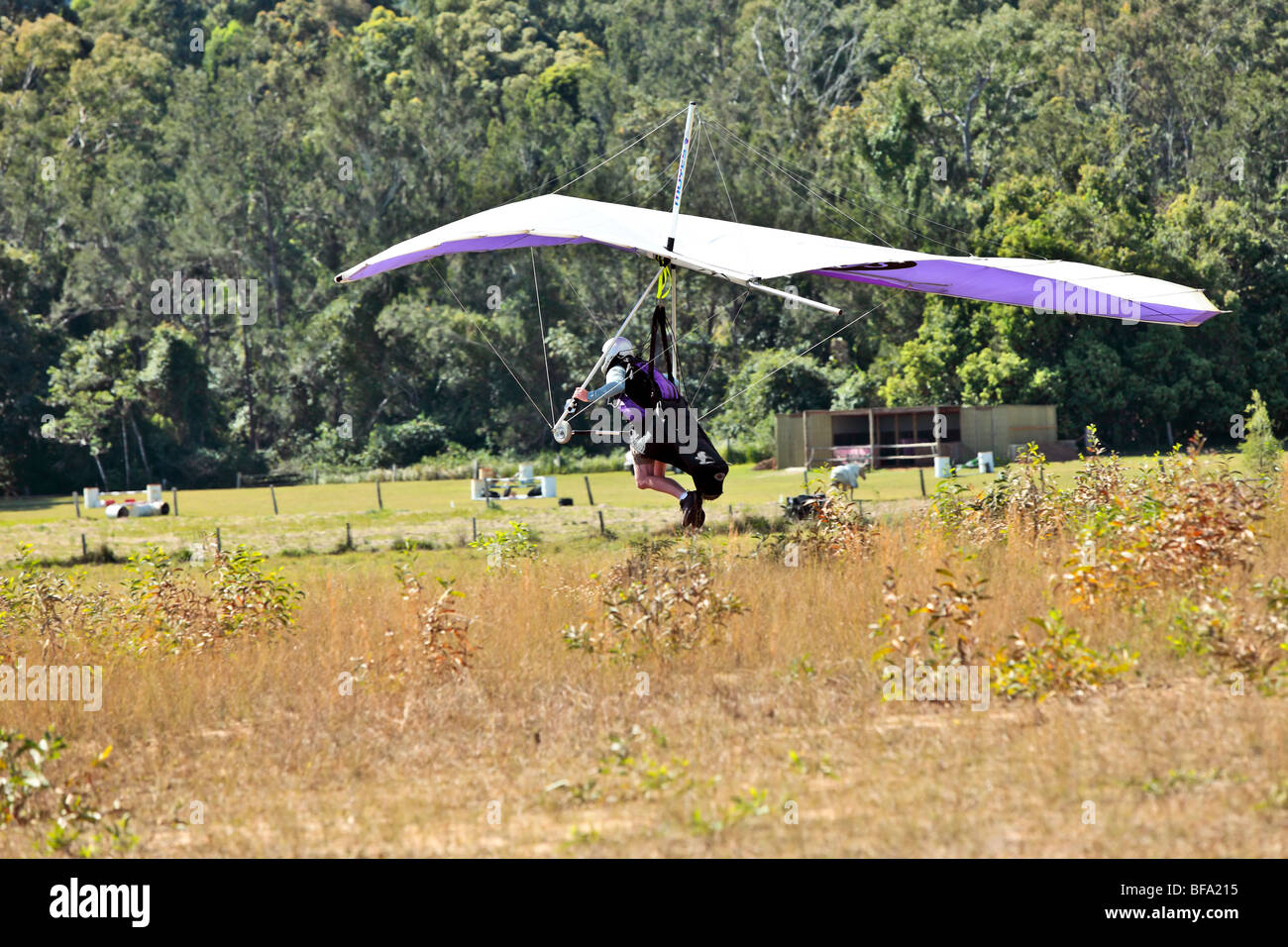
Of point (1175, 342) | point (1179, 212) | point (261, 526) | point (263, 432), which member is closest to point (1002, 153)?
point (1179, 212)

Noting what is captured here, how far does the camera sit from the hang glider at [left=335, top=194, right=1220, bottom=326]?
49.2 feet

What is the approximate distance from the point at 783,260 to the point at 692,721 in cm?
688

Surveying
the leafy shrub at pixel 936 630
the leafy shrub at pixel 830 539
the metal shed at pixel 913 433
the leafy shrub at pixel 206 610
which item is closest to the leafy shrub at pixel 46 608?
the leafy shrub at pixel 206 610

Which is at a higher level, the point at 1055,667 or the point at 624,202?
the point at 624,202

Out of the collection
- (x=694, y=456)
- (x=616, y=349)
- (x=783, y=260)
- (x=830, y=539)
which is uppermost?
(x=783, y=260)

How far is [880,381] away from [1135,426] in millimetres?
10078

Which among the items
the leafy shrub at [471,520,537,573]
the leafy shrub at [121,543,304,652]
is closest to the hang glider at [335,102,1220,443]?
the leafy shrub at [471,520,537,573]

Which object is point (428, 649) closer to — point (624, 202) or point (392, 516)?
point (392, 516)

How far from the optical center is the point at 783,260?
1516 cm

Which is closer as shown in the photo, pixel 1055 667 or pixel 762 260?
pixel 1055 667

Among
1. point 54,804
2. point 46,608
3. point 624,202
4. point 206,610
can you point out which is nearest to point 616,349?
point 206,610

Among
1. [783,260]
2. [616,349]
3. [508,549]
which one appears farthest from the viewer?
[508,549]

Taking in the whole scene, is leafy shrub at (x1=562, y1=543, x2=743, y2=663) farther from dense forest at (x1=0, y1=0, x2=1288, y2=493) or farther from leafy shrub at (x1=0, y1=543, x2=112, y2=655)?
dense forest at (x1=0, y1=0, x2=1288, y2=493)
